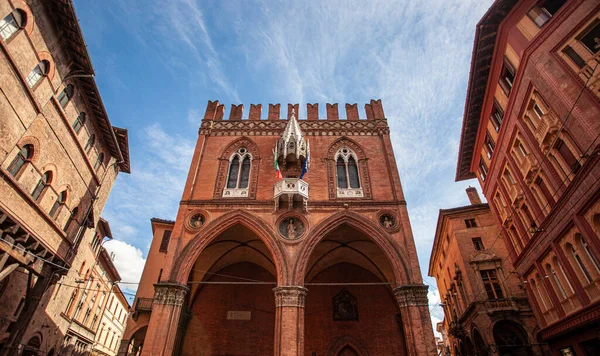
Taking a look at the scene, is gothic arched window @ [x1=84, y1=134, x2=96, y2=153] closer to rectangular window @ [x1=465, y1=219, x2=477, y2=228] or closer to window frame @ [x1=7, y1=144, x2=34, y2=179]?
window frame @ [x1=7, y1=144, x2=34, y2=179]

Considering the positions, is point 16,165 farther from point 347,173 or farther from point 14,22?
point 347,173

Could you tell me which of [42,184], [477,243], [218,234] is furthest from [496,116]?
[42,184]

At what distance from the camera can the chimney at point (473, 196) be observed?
24.6 metres

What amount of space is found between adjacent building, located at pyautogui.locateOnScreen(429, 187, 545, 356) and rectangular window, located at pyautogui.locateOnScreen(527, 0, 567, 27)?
12.0 meters

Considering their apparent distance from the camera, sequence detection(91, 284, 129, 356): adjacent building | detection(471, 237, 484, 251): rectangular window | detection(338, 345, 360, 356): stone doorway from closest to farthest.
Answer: detection(338, 345, 360, 356): stone doorway
detection(471, 237, 484, 251): rectangular window
detection(91, 284, 129, 356): adjacent building

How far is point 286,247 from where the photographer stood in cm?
1499

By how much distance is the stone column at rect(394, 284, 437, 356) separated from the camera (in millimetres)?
12297

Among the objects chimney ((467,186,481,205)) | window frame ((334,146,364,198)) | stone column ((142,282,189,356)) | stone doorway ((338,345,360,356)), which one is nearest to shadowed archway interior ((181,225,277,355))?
stone column ((142,282,189,356))

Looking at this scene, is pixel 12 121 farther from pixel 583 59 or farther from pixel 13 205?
pixel 583 59

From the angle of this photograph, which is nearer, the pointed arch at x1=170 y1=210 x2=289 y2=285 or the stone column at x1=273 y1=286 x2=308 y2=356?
the stone column at x1=273 y1=286 x2=308 y2=356

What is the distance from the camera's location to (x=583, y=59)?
973 cm

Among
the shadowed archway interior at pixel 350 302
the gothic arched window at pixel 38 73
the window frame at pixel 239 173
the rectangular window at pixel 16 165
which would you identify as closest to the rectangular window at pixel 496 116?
the shadowed archway interior at pixel 350 302

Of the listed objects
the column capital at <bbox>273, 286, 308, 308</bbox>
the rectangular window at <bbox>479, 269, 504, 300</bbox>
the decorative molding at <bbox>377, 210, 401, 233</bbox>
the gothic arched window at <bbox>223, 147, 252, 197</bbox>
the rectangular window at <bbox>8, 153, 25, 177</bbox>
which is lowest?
the column capital at <bbox>273, 286, 308, 308</bbox>

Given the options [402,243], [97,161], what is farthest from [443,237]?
[97,161]
